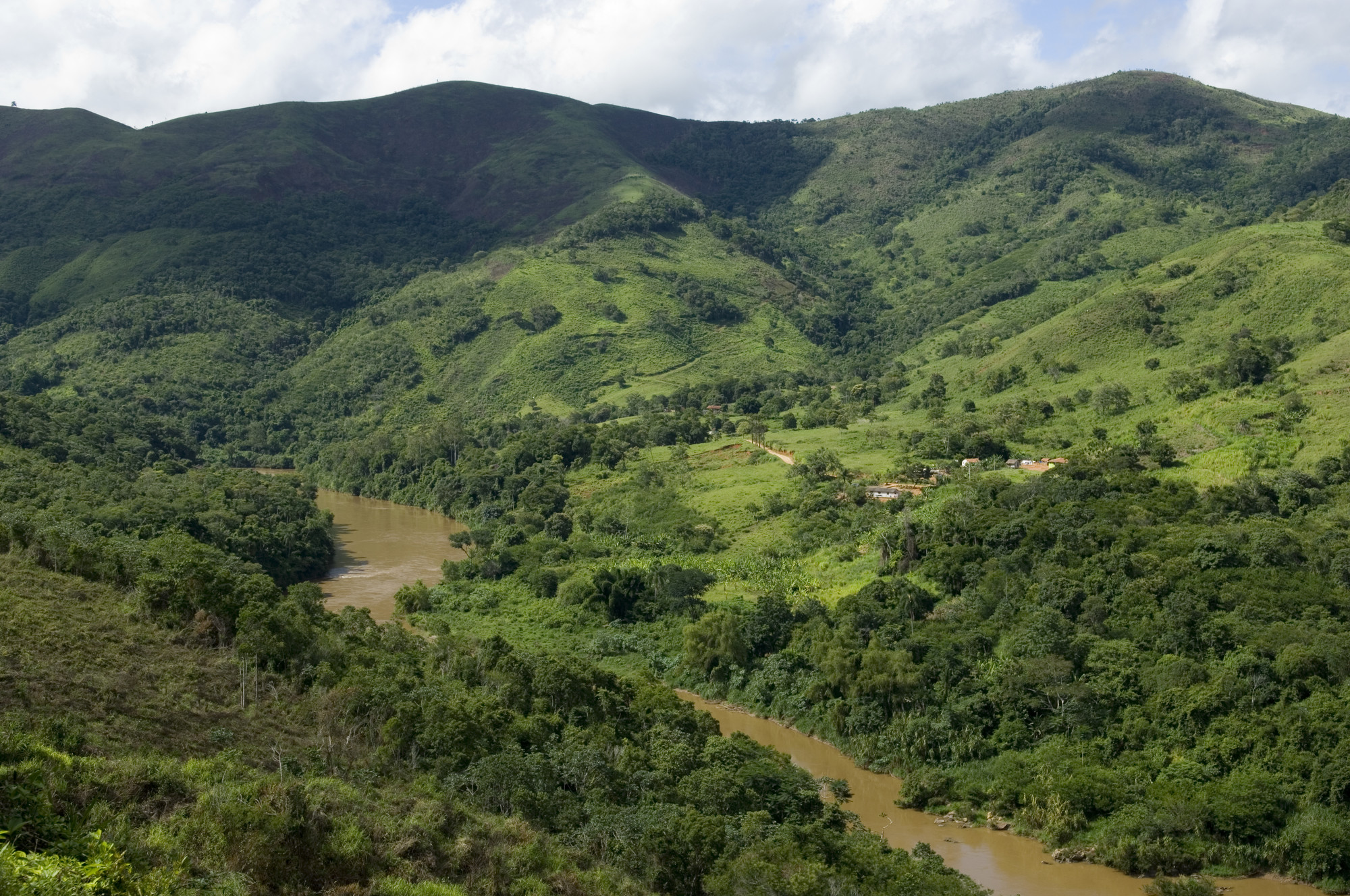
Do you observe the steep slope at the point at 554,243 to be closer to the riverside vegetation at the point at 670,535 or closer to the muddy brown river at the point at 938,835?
the riverside vegetation at the point at 670,535

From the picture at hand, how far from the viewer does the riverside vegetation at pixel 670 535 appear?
2412 cm

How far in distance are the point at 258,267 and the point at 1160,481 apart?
362 ft

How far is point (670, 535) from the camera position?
195ft

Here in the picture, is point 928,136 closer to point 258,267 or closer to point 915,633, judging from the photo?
point 258,267

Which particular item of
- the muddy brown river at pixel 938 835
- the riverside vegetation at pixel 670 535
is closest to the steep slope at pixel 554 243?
the riverside vegetation at pixel 670 535

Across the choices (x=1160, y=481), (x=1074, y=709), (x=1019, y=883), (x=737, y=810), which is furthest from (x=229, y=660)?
(x=1160, y=481)

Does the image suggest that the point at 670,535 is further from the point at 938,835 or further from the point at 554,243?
the point at 554,243

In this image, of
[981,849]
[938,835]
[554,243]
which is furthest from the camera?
[554,243]

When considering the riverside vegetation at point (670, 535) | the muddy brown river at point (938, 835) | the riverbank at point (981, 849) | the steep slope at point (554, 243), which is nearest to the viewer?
the riverside vegetation at point (670, 535)

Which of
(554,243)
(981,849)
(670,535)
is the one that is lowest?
(981,849)

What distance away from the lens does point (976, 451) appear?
62.2 m

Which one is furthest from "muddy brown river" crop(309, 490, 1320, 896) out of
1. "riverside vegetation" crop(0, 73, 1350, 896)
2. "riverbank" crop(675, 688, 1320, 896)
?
"riverside vegetation" crop(0, 73, 1350, 896)

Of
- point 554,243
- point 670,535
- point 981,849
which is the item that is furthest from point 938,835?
point 554,243

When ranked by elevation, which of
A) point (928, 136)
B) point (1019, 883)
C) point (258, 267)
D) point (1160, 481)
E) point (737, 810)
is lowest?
point (1019, 883)
